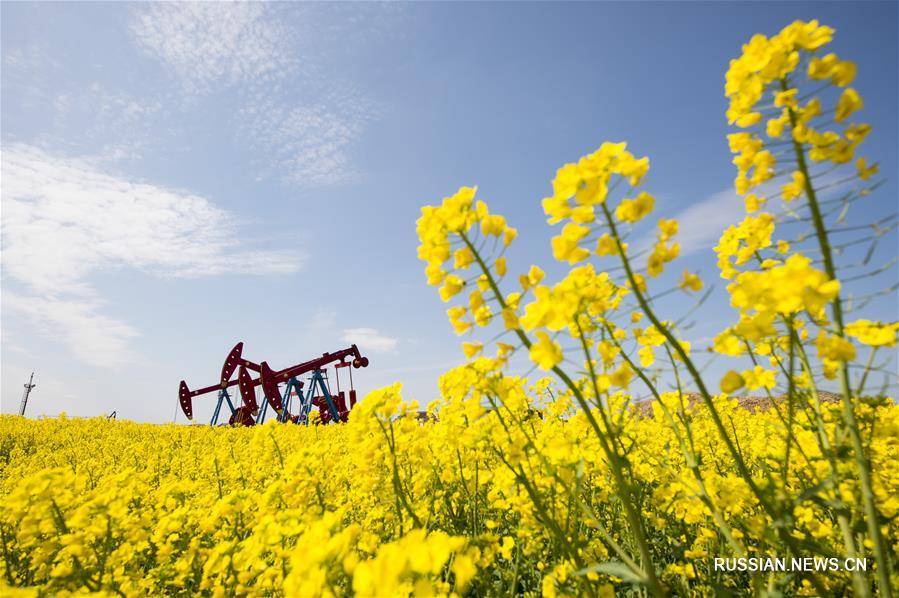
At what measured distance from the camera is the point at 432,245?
5.21 ft

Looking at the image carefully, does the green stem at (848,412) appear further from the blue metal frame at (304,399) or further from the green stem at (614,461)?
the blue metal frame at (304,399)

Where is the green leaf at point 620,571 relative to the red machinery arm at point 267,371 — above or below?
below

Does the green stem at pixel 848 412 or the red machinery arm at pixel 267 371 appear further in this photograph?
the red machinery arm at pixel 267 371

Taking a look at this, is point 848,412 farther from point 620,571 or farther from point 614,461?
point 620,571

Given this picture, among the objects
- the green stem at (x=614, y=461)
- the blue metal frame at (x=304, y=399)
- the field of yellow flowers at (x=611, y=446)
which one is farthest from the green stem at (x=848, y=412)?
the blue metal frame at (x=304, y=399)

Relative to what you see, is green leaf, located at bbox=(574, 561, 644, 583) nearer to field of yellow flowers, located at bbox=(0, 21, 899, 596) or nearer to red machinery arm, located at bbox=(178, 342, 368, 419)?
field of yellow flowers, located at bbox=(0, 21, 899, 596)

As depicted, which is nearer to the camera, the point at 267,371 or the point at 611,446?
the point at 611,446

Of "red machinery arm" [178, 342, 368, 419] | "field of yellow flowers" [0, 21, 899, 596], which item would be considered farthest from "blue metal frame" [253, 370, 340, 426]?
"field of yellow flowers" [0, 21, 899, 596]

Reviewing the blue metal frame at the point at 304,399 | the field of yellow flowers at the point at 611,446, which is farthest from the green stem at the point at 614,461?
the blue metal frame at the point at 304,399

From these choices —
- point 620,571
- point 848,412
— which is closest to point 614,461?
point 620,571

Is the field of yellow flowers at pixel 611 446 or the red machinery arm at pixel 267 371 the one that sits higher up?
the red machinery arm at pixel 267 371

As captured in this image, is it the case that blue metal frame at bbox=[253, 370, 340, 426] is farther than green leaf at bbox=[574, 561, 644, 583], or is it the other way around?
blue metal frame at bbox=[253, 370, 340, 426]

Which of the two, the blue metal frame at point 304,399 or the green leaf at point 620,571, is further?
the blue metal frame at point 304,399

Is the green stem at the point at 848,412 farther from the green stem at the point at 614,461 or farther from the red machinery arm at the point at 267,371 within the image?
the red machinery arm at the point at 267,371
